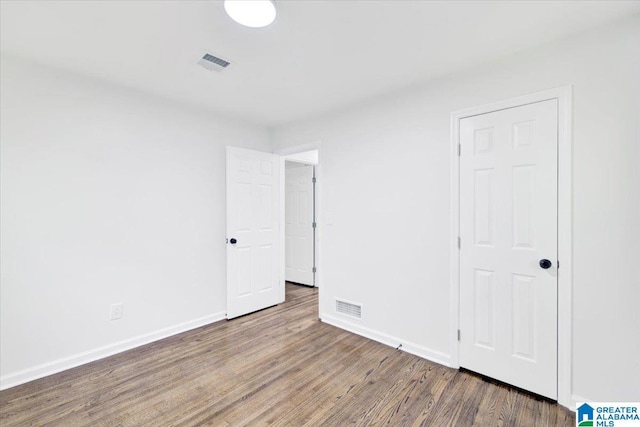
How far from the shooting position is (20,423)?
1.72 meters

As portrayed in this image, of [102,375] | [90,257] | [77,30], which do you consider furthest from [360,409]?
[77,30]

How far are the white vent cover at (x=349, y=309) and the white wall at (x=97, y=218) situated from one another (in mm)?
1393

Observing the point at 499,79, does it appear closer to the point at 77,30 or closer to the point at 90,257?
the point at 77,30

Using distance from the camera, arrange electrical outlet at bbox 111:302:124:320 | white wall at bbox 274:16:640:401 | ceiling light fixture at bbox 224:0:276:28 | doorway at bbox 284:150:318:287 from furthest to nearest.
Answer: doorway at bbox 284:150:318:287 < electrical outlet at bbox 111:302:124:320 < white wall at bbox 274:16:640:401 < ceiling light fixture at bbox 224:0:276:28

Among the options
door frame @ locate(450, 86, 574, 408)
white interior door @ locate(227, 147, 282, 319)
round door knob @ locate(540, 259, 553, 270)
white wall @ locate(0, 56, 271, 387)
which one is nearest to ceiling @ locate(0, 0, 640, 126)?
white wall @ locate(0, 56, 271, 387)

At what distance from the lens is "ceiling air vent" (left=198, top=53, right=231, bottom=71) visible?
6.93 feet

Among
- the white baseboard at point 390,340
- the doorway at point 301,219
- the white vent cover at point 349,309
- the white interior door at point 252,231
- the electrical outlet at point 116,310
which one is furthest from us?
the doorway at point 301,219

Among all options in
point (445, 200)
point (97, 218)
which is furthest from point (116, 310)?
point (445, 200)

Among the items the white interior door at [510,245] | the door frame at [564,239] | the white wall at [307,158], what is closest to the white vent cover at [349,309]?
the white interior door at [510,245]

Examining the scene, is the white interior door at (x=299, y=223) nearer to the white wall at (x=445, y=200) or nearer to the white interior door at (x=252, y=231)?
the white interior door at (x=252, y=231)

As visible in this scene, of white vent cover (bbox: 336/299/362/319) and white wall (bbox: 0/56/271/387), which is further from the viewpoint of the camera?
white vent cover (bbox: 336/299/362/319)

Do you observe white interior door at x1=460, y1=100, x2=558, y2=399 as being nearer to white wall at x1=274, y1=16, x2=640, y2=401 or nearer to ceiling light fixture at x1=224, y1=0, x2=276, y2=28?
white wall at x1=274, y1=16, x2=640, y2=401

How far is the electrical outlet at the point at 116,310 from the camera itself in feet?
8.41

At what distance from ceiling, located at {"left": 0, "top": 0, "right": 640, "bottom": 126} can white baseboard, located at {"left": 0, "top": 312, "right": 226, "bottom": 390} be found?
2.36 m
